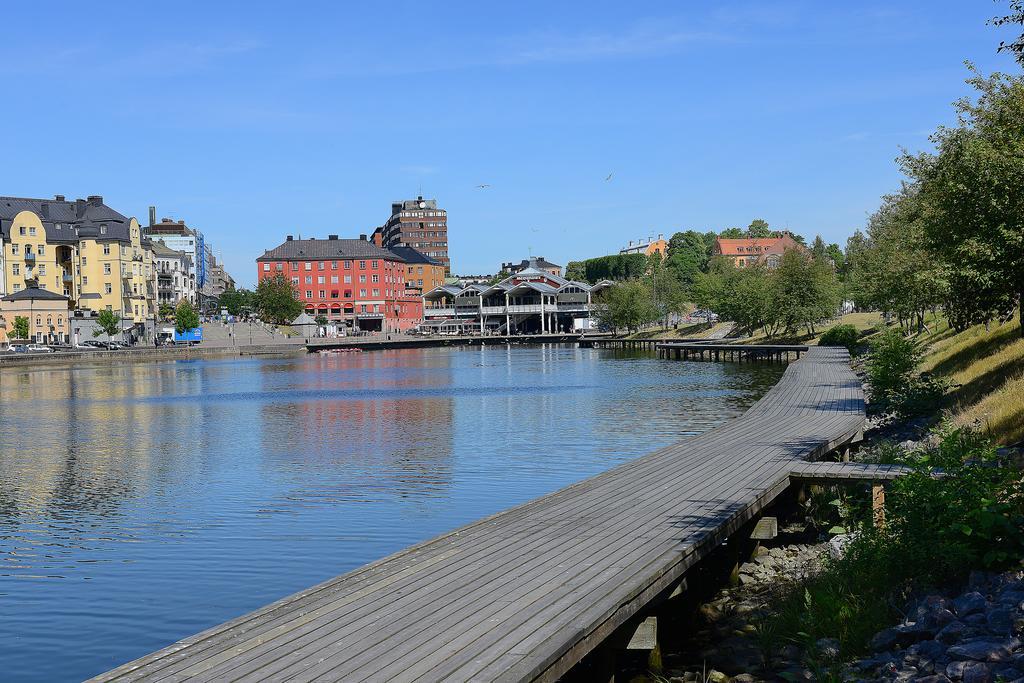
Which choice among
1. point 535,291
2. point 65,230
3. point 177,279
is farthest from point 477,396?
point 177,279

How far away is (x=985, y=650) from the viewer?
845cm

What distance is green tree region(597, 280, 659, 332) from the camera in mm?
128000

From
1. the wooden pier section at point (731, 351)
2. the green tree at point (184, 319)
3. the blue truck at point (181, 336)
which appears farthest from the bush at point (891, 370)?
the green tree at point (184, 319)

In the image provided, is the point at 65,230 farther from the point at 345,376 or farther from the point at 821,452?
the point at 821,452

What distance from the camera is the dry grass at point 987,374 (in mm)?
17469

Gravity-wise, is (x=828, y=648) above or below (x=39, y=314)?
below

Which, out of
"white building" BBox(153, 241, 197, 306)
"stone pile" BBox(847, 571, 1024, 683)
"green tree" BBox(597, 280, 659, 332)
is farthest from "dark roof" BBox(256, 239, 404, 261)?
"stone pile" BBox(847, 571, 1024, 683)

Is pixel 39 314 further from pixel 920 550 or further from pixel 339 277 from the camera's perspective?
pixel 920 550

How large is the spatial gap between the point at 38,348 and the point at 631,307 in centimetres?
7046

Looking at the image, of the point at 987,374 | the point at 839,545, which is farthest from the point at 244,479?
the point at 987,374

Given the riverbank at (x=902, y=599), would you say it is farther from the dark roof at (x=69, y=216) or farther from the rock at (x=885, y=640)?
the dark roof at (x=69, y=216)

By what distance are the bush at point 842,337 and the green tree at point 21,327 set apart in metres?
82.2

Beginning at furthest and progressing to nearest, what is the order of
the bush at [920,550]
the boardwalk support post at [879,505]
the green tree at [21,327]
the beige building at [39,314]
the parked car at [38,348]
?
the beige building at [39,314] < the green tree at [21,327] < the parked car at [38,348] < the boardwalk support post at [879,505] < the bush at [920,550]

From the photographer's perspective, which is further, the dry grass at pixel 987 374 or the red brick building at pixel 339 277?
the red brick building at pixel 339 277
